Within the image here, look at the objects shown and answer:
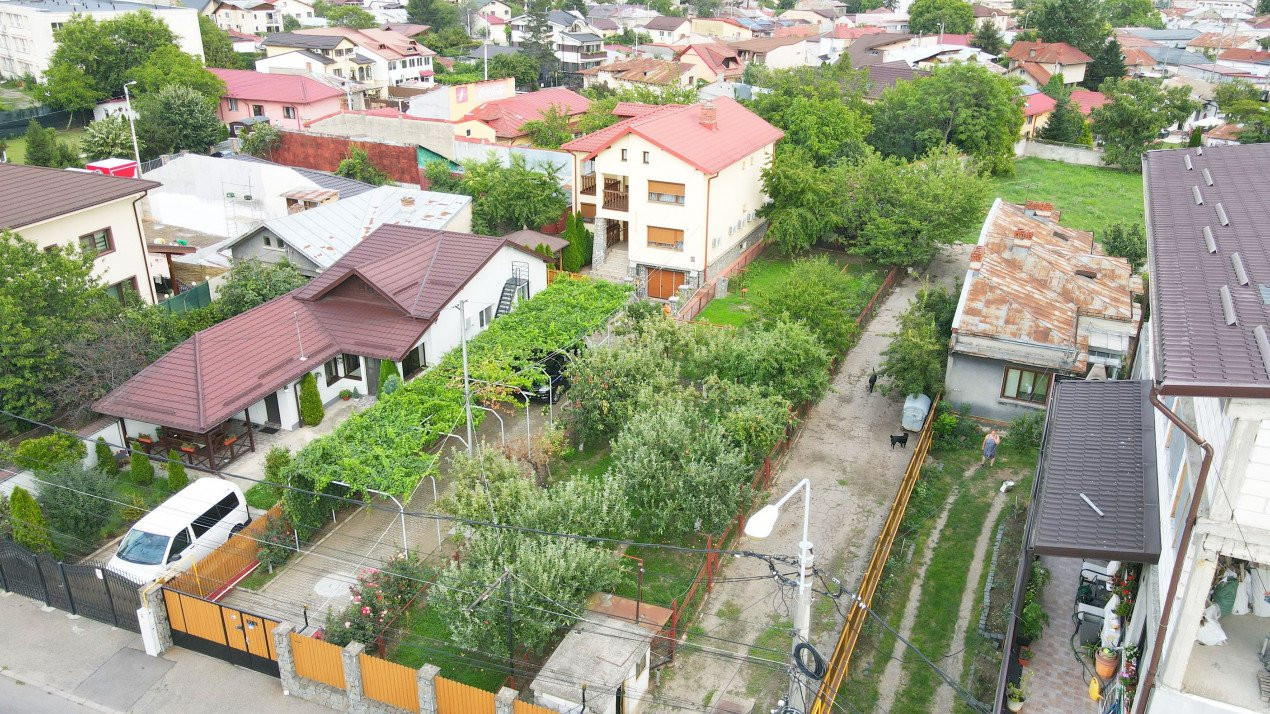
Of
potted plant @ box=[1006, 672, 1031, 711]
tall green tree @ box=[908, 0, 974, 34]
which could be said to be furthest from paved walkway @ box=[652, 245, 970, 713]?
tall green tree @ box=[908, 0, 974, 34]

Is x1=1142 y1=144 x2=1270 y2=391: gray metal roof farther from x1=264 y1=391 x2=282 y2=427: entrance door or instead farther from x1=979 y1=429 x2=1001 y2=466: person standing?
x1=264 y1=391 x2=282 y2=427: entrance door

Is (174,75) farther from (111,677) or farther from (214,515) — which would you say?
(111,677)

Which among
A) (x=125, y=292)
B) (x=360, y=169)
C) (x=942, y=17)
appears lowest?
(x=125, y=292)

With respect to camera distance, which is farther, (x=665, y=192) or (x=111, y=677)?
(x=665, y=192)

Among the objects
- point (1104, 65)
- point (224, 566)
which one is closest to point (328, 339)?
point (224, 566)

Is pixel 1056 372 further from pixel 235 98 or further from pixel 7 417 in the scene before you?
pixel 235 98
